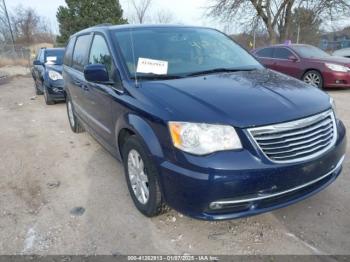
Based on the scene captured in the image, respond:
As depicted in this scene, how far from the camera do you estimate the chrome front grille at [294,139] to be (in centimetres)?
231

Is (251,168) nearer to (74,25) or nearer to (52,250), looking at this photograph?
(52,250)

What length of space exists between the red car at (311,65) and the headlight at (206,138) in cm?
697

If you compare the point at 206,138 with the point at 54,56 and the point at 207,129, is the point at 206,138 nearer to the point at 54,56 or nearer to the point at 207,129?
the point at 207,129

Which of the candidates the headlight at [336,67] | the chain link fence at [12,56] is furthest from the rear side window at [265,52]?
the chain link fence at [12,56]

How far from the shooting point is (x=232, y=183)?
225 centimetres

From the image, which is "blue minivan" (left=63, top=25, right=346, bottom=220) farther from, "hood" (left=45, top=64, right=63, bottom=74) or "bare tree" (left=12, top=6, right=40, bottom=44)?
"bare tree" (left=12, top=6, right=40, bottom=44)

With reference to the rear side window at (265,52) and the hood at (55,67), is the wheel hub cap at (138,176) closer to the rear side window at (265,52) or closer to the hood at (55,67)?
the hood at (55,67)

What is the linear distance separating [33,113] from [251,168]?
23.3 feet

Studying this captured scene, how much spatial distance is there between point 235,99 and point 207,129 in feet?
1.40

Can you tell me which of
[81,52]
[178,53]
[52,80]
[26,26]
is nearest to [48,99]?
[52,80]

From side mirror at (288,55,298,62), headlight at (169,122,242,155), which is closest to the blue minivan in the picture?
headlight at (169,122,242,155)

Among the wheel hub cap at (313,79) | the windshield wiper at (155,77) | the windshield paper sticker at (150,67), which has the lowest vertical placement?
the wheel hub cap at (313,79)

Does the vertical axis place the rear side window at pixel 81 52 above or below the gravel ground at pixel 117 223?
above

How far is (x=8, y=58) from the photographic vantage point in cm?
2914
